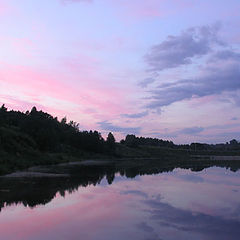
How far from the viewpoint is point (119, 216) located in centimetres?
1948

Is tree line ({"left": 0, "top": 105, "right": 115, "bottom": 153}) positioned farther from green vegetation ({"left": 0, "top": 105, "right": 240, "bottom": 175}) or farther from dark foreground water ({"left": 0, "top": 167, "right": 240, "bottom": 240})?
dark foreground water ({"left": 0, "top": 167, "right": 240, "bottom": 240})

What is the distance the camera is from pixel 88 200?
24.9 m

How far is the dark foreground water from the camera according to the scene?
1535 centimetres

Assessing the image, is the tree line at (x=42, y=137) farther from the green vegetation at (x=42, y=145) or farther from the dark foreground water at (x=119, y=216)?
the dark foreground water at (x=119, y=216)

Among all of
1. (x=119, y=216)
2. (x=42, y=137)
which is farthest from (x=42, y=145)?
(x=119, y=216)

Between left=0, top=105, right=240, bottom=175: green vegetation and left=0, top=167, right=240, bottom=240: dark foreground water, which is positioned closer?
left=0, top=167, right=240, bottom=240: dark foreground water

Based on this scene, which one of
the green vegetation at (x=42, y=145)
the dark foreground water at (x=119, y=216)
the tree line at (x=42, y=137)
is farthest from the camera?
the tree line at (x=42, y=137)

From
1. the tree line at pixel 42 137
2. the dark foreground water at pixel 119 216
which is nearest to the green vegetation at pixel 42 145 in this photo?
the tree line at pixel 42 137

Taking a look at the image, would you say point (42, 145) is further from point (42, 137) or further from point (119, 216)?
point (119, 216)

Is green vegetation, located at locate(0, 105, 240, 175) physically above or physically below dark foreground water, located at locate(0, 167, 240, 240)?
above

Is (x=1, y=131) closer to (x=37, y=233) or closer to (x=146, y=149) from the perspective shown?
(x=37, y=233)

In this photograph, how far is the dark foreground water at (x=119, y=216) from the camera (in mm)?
15352

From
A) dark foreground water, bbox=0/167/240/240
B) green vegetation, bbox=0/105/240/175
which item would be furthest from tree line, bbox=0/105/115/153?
dark foreground water, bbox=0/167/240/240

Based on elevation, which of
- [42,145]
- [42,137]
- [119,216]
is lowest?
[119,216]
